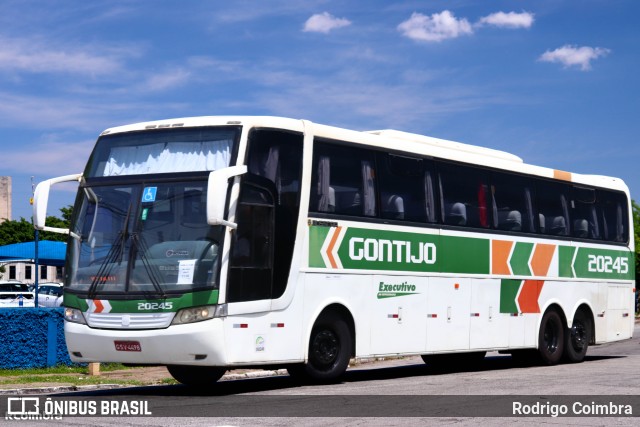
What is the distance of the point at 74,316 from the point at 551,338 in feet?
35.0

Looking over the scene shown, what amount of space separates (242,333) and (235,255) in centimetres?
103

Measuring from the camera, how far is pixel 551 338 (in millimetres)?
22375

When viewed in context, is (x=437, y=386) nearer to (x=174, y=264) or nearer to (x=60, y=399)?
(x=174, y=264)

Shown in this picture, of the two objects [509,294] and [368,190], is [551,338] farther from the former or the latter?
[368,190]

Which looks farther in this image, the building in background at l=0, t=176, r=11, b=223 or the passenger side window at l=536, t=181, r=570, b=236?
the building in background at l=0, t=176, r=11, b=223

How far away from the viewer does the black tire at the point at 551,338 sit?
862 inches

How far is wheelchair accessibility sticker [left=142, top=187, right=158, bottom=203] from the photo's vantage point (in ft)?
49.3

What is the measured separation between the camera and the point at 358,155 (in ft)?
56.2

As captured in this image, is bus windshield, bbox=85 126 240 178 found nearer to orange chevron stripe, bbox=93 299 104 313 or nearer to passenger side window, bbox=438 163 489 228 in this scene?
orange chevron stripe, bbox=93 299 104 313

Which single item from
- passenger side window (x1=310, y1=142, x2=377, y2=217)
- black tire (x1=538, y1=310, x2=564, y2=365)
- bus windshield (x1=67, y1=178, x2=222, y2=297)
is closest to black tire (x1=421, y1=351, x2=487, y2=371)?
black tire (x1=538, y1=310, x2=564, y2=365)

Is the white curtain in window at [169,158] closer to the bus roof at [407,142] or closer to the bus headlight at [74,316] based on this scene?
the bus roof at [407,142]

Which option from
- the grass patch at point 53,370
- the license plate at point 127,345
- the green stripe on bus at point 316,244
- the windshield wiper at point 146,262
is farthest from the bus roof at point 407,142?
the grass patch at point 53,370

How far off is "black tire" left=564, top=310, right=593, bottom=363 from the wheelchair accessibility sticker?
10736 mm

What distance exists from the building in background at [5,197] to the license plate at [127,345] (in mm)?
136208
